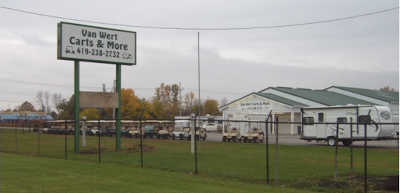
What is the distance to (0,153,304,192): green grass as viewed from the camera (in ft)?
34.2

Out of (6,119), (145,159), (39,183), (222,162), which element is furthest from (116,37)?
(6,119)

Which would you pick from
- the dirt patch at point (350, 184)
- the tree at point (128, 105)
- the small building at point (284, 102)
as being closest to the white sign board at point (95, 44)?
the dirt patch at point (350, 184)

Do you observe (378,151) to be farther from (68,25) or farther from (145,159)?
(68,25)

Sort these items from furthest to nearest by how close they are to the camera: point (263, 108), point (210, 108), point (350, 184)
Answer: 1. point (210, 108)
2. point (263, 108)
3. point (350, 184)

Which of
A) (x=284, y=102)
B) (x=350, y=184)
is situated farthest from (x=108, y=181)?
(x=284, y=102)

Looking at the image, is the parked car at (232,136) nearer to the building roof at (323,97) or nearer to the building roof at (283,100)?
the building roof at (283,100)

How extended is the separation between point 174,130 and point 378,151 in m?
19.9

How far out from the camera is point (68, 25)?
24.1m

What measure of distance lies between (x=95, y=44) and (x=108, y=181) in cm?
1532

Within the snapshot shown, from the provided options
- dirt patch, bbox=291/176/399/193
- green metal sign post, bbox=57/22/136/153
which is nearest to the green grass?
dirt patch, bbox=291/176/399/193

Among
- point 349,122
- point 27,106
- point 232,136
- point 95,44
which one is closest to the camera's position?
point 95,44

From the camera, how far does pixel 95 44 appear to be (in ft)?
82.9

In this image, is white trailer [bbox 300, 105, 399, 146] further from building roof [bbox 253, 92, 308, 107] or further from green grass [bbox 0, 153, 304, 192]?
building roof [bbox 253, 92, 308, 107]

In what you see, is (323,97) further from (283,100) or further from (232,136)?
(232,136)
